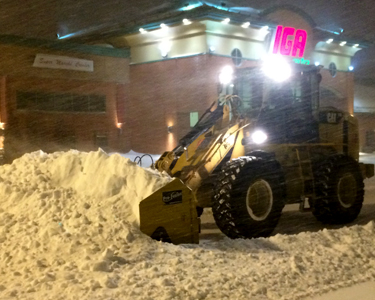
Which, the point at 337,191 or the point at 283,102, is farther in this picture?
the point at 337,191

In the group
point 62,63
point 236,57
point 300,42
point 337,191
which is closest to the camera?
point 337,191

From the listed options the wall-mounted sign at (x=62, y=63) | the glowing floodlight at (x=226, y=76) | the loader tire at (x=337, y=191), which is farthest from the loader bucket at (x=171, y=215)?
the wall-mounted sign at (x=62, y=63)

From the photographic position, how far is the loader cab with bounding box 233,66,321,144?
818 cm

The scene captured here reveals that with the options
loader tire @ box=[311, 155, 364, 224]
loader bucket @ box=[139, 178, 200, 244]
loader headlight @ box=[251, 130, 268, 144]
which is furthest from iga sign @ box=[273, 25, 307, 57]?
loader bucket @ box=[139, 178, 200, 244]

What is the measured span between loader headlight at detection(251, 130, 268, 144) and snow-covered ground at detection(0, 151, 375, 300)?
5.90 feet

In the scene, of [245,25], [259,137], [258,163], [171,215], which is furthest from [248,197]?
[245,25]

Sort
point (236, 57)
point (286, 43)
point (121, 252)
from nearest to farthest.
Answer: point (121, 252), point (236, 57), point (286, 43)

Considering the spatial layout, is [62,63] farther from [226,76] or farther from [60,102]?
[226,76]

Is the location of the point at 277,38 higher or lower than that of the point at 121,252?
higher

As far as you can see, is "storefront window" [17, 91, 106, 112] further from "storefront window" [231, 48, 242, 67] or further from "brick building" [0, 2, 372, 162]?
"storefront window" [231, 48, 242, 67]

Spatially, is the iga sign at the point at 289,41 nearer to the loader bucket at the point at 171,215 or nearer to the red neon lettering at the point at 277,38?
the red neon lettering at the point at 277,38

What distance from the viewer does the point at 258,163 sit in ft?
23.5

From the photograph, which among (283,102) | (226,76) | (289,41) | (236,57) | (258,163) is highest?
(289,41)

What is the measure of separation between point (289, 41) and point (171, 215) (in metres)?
22.6
